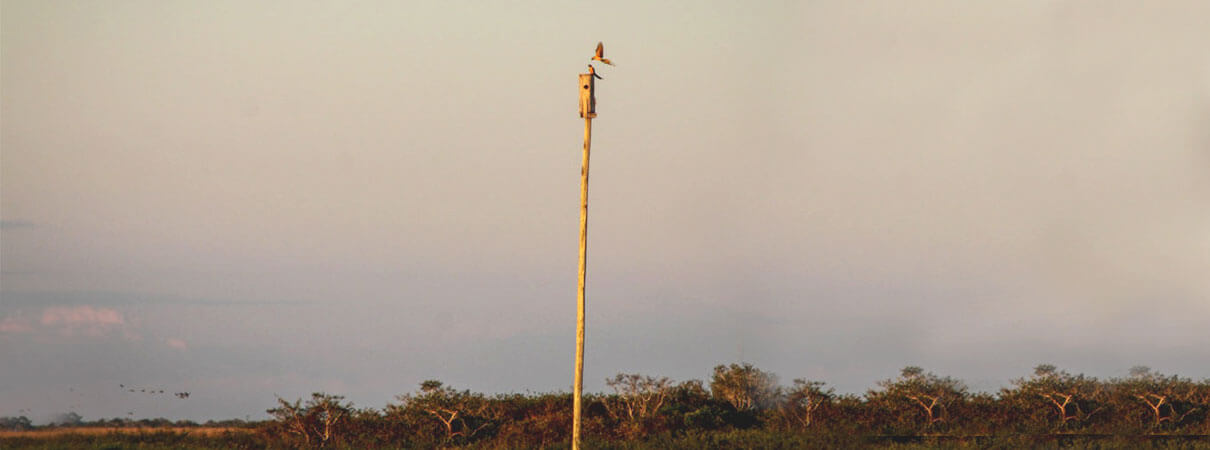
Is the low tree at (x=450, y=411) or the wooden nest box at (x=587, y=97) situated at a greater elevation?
the wooden nest box at (x=587, y=97)

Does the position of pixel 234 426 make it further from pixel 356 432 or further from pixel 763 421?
pixel 763 421

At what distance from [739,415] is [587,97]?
20.1m

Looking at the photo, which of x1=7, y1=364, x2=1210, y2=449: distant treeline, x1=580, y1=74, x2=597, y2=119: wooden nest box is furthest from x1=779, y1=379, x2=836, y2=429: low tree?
x1=580, y1=74, x2=597, y2=119: wooden nest box

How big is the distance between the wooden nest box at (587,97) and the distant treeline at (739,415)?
47.0 feet

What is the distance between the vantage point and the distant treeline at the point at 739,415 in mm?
42406

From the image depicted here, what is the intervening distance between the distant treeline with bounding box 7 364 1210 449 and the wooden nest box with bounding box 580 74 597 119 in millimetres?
14334

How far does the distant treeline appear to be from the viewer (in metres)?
42.4

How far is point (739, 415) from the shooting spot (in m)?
46.6

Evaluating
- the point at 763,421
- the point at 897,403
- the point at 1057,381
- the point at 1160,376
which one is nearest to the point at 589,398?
the point at 763,421

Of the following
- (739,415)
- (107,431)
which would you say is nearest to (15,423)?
(107,431)

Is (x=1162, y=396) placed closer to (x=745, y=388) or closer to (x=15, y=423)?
(x=745, y=388)

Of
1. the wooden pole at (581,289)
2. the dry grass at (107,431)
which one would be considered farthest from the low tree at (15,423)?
the wooden pole at (581,289)

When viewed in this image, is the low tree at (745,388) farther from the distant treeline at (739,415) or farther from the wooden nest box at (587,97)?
the wooden nest box at (587,97)

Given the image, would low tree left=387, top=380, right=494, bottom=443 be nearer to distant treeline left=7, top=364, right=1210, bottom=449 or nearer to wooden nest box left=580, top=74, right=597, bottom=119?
distant treeline left=7, top=364, right=1210, bottom=449
